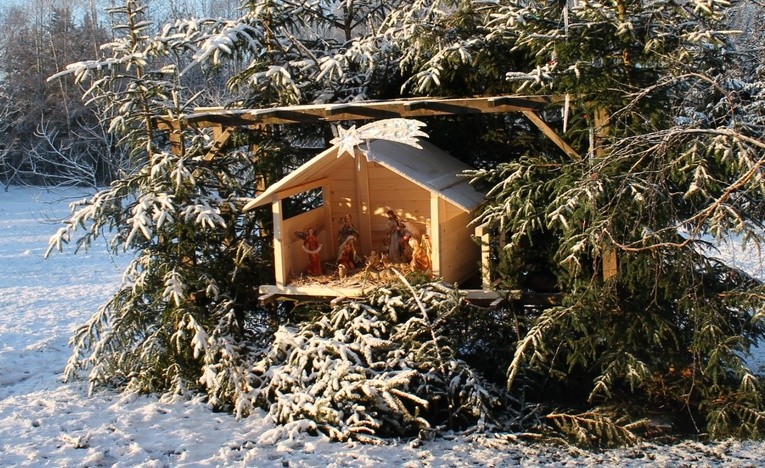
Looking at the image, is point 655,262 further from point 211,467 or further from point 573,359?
point 211,467

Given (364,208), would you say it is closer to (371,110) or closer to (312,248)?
(312,248)

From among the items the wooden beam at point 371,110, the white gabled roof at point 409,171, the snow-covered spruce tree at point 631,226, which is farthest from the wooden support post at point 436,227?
the wooden beam at point 371,110

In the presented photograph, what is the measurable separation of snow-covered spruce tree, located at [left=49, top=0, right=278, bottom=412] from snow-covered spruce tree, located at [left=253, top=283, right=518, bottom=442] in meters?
0.59

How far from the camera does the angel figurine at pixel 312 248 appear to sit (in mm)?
7863

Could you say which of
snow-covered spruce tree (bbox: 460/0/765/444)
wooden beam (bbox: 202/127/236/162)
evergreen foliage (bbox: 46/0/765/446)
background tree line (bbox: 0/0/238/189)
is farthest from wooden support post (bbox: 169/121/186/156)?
background tree line (bbox: 0/0/238/189)

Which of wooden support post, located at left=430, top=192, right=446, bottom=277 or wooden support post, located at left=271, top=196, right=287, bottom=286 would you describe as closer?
wooden support post, located at left=430, top=192, right=446, bottom=277

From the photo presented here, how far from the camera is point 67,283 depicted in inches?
572

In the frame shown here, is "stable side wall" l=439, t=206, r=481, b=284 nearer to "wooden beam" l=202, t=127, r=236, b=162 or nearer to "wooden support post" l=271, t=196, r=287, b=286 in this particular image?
"wooden support post" l=271, t=196, r=287, b=286

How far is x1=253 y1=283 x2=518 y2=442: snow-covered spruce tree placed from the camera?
701 centimetres

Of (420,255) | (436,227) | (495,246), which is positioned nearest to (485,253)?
(495,246)

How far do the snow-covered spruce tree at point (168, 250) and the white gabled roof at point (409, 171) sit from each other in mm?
834

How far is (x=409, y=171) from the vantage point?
7012mm

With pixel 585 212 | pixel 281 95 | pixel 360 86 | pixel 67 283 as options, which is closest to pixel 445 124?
pixel 360 86

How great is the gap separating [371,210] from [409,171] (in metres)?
1.58
